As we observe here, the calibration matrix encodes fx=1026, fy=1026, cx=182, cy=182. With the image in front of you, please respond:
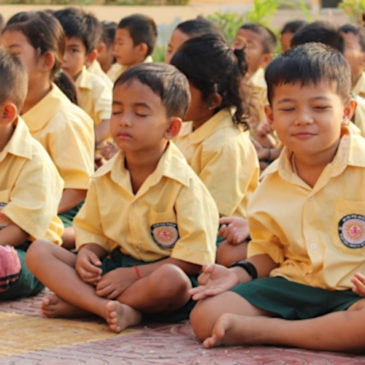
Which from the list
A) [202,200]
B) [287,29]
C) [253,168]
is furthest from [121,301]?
[287,29]

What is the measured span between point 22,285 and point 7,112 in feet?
2.27

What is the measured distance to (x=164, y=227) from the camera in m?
3.65

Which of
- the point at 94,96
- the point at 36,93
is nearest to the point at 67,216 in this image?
the point at 36,93

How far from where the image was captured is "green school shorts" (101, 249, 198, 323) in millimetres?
3594

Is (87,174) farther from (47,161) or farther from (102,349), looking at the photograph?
(102,349)

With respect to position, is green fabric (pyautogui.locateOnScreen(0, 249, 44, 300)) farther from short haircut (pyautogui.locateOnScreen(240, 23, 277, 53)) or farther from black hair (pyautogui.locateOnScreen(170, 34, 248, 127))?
short haircut (pyautogui.locateOnScreen(240, 23, 277, 53))

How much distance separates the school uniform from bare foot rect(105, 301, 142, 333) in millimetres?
637

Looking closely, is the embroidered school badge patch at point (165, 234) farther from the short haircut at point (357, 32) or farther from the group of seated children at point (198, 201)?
the short haircut at point (357, 32)

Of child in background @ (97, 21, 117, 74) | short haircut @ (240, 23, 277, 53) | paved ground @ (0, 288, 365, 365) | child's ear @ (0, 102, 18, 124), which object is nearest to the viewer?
paved ground @ (0, 288, 365, 365)

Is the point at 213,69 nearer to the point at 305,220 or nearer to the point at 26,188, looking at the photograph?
the point at 26,188

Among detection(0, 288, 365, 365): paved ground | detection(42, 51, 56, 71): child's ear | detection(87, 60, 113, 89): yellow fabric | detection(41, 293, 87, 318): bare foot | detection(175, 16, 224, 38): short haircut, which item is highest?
detection(175, 16, 224, 38): short haircut

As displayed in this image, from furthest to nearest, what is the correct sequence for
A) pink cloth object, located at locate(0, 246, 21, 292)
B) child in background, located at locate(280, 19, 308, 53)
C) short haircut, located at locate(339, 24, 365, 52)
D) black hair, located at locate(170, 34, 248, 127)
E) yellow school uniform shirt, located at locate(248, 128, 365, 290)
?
child in background, located at locate(280, 19, 308, 53), short haircut, located at locate(339, 24, 365, 52), black hair, located at locate(170, 34, 248, 127), pink cloth object, located at locate(0, 246, 21, 292), yellow school uniform shirt, located at locate(248, 128, 365, 290)

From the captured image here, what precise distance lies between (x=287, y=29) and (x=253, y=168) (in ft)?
12.3

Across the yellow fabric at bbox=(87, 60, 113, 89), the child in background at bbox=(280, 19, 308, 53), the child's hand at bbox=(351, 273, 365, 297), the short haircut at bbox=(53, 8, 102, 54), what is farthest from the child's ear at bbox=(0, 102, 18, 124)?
the child in background at bbox=(280, 19, 308, 53)
